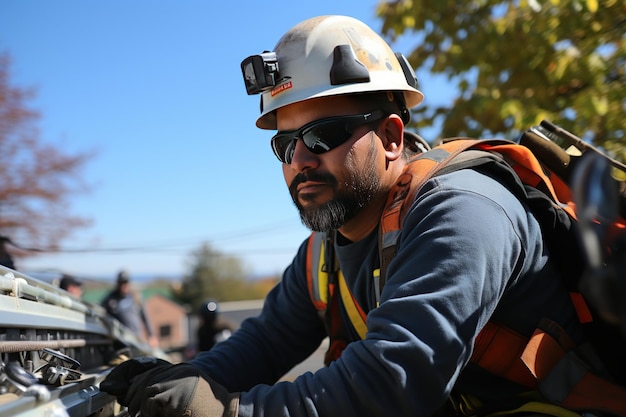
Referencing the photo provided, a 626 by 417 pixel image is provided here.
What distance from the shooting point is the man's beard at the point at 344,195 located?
7.05 ft

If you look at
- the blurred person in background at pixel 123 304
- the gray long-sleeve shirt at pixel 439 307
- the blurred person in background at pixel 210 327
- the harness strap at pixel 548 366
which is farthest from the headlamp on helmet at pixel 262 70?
the blurred person in background at pixel 123 304

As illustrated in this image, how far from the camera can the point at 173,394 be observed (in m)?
1.61

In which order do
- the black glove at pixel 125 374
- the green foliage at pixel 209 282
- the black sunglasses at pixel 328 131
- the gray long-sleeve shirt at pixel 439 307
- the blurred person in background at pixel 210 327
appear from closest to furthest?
the gray long-sleeve shirt at pixel 439 307
the black glove at pixel 125 374
the black sunglasses at pixel 328 131
the blurred person in background at pixel 210 327
the green foliage at pixel 209 282

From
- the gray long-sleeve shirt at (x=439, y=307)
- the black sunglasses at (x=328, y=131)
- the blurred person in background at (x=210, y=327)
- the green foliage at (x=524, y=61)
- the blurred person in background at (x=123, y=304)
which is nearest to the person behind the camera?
the gray long-sleeve shirt at (x=439, y=307)

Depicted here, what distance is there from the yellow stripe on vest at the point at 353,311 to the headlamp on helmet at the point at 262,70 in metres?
0.79

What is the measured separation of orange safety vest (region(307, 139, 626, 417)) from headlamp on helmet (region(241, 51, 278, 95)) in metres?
0.60

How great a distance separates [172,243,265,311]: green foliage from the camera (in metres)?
47.7

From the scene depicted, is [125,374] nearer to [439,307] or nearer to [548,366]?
[439,307]

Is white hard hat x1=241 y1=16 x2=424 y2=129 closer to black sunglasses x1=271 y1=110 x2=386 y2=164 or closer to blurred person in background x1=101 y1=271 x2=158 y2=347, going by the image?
black sunglasses x1=271 y1=110 x2=386 y2=164

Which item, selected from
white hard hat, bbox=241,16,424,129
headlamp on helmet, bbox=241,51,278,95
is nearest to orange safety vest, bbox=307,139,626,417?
white hard hat, bbox=241,16,424,129

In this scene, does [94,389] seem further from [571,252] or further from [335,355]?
[571,252]

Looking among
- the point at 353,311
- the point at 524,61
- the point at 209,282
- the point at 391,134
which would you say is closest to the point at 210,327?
the point at 524,61

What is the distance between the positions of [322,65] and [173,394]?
4.01 ft

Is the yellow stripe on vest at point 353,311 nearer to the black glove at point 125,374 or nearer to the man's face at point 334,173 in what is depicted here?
the man's face at point 334,173
